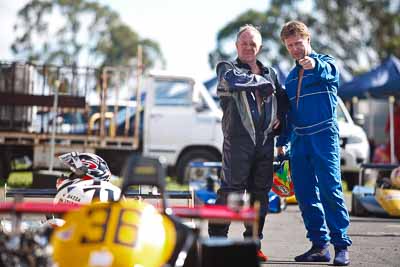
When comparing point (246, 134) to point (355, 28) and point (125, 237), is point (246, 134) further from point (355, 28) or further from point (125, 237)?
point (355, 28)

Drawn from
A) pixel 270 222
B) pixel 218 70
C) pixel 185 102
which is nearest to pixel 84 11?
pixel 185 102

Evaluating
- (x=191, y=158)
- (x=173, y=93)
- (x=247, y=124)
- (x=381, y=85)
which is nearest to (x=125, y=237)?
(x=247, y=124)

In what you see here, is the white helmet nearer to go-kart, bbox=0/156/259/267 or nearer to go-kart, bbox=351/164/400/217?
go-kart, bbox=0/156/259/267

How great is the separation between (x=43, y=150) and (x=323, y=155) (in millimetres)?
11250

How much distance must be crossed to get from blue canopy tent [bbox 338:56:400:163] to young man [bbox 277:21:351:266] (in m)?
12.9

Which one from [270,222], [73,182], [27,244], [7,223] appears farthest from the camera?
[270,222]

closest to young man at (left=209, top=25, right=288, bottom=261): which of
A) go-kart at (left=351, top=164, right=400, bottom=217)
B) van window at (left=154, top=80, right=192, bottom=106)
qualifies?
go-kart at (left=351, top=164, right=400, bottom=217)

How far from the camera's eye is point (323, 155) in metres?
6.89

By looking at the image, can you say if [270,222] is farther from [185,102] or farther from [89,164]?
[185,102]

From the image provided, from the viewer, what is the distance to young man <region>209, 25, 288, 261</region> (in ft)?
22.1

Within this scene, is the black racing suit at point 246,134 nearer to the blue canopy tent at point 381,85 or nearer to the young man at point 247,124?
the young man at point 247,124

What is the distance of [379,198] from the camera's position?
11.9 m

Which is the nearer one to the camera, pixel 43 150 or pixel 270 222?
pixel 270 222

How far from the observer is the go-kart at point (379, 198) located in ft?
38.1
